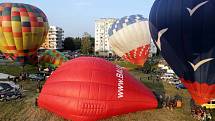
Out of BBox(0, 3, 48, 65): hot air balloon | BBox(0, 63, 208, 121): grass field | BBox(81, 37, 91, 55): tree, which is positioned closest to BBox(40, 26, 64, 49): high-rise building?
BBox(81, 37, 91, 55): tree

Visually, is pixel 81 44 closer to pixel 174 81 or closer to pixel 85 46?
pixel 85 46

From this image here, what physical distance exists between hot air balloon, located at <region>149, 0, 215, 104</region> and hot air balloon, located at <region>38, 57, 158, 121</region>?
2.36 m

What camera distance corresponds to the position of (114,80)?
15188 millimetres

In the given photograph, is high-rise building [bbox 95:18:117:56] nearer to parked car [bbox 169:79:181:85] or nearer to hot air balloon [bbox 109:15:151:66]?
hot air balloon [bbox 109:15:151:66]

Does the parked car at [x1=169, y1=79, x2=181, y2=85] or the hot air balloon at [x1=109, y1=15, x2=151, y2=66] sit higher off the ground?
the hot air balloon at [x1=109, y1=15, x2=151, y2=66]

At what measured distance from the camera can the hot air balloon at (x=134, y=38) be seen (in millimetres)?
32969

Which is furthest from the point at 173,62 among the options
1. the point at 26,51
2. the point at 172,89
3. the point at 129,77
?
the point at 26,51

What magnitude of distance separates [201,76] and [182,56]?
1.18 m

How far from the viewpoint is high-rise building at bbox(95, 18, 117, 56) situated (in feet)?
309

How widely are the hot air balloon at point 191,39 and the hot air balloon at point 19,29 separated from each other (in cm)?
1464

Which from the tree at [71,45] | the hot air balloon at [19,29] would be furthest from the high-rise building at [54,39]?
the hot air balloon at [19,29]

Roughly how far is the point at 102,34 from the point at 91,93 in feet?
294

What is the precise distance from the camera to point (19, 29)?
27172 mm

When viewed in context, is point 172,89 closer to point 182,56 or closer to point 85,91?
point 182,56
